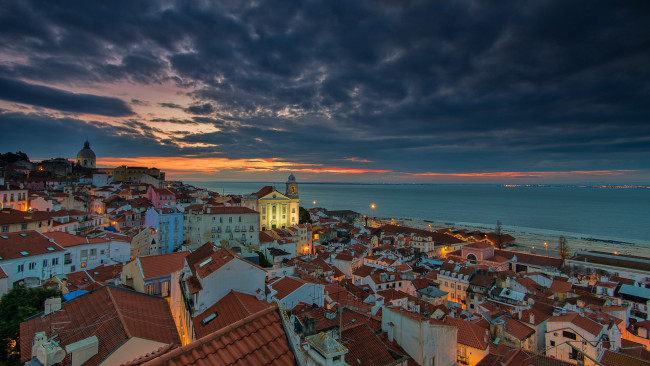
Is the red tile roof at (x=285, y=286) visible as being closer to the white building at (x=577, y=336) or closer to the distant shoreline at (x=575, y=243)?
the white building at (x=577, y=336)

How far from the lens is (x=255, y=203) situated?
189 feet

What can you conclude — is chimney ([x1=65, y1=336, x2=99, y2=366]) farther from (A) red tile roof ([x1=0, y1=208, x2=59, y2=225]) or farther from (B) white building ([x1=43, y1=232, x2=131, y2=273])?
(A) red tile roof ([x1=0, y1=208, x2=59, y2=225])

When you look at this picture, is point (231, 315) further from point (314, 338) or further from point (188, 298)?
point (314, 338)

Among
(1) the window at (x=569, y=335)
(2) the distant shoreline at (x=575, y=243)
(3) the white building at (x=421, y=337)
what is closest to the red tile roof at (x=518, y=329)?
(1) the window at (x=569, y=335)

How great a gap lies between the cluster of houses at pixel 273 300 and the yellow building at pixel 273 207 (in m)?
10.0

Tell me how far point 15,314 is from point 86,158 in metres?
109

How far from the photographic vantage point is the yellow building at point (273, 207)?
5744 centimetres

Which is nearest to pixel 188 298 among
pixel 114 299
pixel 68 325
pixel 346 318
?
pixel 114 299

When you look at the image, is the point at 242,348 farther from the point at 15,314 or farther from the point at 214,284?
the point at 15,314

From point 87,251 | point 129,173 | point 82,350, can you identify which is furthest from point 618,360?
point 129,173

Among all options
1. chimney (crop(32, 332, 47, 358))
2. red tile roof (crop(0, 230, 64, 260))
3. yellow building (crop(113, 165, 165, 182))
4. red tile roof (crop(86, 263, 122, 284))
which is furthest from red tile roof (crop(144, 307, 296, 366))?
yellow building (crop(113, 165, 165, 182))

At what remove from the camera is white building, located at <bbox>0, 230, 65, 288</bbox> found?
66.9ft

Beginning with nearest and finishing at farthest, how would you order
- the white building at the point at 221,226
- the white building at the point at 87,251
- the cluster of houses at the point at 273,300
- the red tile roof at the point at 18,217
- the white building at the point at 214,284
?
the cluster of houses at the point at 273,300
the white building at the point at 214,284
the white building at the point at 87,251
the red tile roof at the point at 18,217
the white building at the point at 221,226

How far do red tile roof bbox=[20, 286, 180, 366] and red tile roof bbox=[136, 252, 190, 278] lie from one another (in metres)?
3.07
